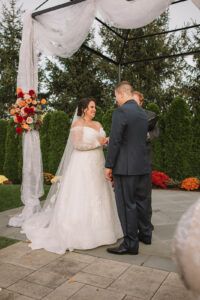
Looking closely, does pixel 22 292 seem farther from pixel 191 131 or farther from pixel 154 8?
pixel 191 131

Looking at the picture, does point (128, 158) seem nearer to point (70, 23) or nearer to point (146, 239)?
point (146, 239)

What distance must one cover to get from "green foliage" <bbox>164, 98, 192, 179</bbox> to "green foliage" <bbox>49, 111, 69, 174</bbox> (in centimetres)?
319

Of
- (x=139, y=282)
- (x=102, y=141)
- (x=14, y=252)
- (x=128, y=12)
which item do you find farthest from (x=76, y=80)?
(x=139, y=282)

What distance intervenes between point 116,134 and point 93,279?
1502 mm

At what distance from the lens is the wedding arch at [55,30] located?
4359 mm

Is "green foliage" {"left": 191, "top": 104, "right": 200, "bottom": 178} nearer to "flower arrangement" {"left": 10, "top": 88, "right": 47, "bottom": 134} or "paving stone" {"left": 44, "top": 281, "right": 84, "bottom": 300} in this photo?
"flower arrangement" {"left": 10, "top": 88, "right": 47, "bottom": 134}

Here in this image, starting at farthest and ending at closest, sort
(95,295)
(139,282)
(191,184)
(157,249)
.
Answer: (191,184) < (157,249) < (139,282) < (95,295)

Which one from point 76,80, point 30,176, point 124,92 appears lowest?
point 30,176

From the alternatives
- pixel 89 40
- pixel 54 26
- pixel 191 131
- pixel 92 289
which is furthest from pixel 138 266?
pixel 89 40

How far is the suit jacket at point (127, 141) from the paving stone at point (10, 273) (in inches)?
55.5

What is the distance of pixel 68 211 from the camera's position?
4.15m

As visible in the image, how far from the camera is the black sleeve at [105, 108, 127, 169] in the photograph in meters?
3.57

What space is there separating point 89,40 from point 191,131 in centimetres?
1241

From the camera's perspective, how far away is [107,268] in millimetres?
3287
